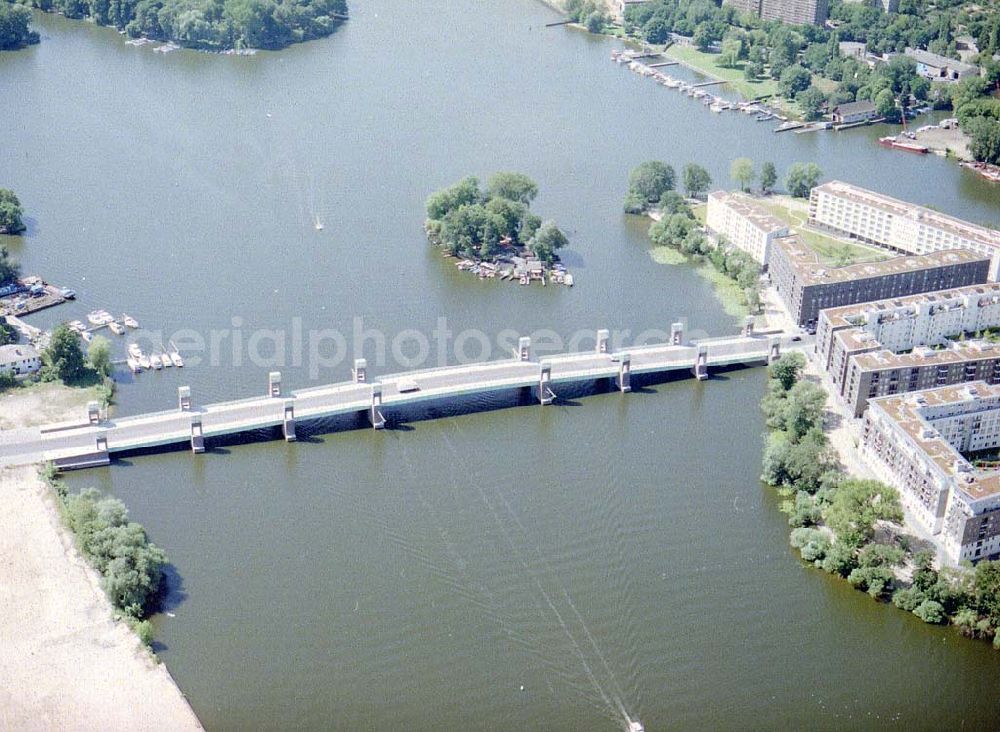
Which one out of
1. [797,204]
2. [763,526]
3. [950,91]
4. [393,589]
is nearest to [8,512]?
[393,589]

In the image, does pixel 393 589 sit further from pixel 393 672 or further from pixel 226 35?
pixel 226 35

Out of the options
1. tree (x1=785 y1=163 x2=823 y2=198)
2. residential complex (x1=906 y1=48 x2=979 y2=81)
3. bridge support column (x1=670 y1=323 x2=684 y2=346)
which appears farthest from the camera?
residential complex (x1=906 y1=48 x2=979 y2=81)

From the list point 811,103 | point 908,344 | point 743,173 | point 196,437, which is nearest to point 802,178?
point 743,173

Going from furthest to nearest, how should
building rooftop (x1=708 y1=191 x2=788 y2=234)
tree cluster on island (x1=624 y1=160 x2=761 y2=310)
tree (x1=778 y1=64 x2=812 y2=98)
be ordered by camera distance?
tree (x1=778 y1=64 x2=812 y2=98)
building rooftop (x1=708 y1=191 x2=788 y2=234)
tree cluster on island (x1=624 y1=160 x2=761 y2=310)

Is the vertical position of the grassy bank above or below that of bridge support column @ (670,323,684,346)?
above

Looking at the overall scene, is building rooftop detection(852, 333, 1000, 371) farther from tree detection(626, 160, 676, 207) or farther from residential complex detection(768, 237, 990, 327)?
tree detection(626, 160, 676, 207)

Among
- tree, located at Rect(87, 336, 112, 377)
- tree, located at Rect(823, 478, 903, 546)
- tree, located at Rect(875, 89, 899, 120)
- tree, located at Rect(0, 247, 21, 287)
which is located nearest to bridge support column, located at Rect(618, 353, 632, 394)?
tree, located at Rect(823, 478, 903, 546)

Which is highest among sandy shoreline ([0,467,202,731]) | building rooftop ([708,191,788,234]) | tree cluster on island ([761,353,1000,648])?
building rooftop ([708,191,788,234])

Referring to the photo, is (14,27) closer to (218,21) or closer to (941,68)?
(218,21)
